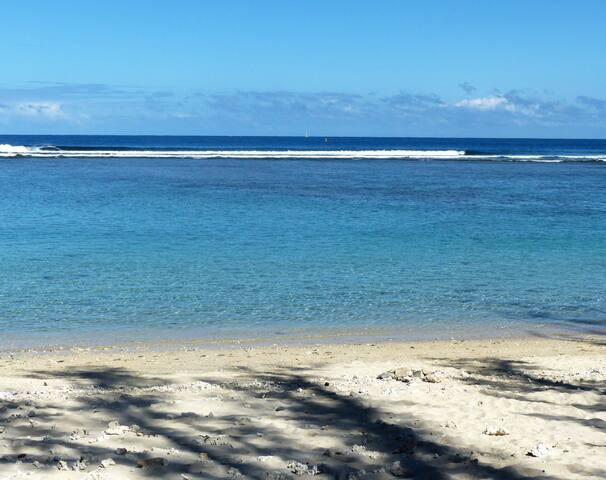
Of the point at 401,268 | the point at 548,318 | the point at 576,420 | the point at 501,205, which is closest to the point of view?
the point at 576,420

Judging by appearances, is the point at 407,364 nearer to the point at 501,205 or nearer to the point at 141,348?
the point at 141,348

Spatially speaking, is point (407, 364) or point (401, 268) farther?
point (401, 268)

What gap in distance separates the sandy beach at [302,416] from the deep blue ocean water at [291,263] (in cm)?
208

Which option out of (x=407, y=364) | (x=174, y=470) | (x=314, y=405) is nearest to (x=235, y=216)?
(x=407, y=364)

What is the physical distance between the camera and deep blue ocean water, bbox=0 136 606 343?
1145 centimetres

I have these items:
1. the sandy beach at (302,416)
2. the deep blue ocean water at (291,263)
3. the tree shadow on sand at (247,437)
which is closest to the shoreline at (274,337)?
the deep blue ocean water at (291,263)

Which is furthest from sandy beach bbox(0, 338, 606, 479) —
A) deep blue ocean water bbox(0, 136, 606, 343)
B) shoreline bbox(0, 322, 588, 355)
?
deep blue ocean water bbox(0, 136, 606, 343)

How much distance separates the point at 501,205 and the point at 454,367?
21.6 metres

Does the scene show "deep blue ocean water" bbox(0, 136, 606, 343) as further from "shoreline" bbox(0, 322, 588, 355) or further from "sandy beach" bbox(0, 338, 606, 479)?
"sandy beach" bbox(0, 338, 606, 479)

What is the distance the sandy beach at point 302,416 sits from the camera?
17.8ft

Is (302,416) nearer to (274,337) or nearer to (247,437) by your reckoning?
(247,437)

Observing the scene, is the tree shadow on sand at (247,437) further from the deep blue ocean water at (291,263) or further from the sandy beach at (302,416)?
the deep blue ocean water at (291,263)

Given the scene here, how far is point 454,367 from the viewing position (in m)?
8.52

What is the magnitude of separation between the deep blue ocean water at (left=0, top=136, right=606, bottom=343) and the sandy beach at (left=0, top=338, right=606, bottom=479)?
2076 millimetres
